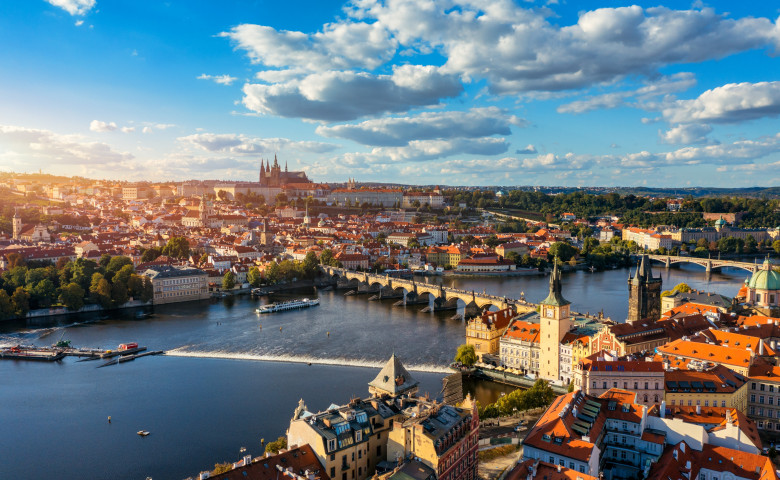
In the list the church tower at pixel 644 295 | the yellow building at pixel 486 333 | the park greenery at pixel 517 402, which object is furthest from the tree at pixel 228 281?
the park greenery at pixel 517 402

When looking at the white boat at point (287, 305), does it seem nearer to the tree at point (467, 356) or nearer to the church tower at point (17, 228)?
the tree at point (467, 356)

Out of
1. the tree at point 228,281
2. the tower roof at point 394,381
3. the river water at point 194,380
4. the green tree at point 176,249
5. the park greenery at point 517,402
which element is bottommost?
the river water at point 194,380

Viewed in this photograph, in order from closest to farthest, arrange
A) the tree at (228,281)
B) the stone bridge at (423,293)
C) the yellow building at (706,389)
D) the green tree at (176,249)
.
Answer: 1. the yellow building at (706,389)
2. the stone bridge at (423,293)
3. the tree at (228,281)
4. the green tree at (176,249)

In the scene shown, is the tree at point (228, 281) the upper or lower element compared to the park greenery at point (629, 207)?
lower

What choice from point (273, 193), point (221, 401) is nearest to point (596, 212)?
point (273, 193)

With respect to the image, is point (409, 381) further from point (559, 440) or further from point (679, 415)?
point (679, 415)

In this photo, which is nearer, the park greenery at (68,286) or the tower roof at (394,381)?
the tower roof at (394,381)

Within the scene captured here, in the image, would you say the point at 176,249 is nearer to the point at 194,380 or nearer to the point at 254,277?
the point at 254,277
